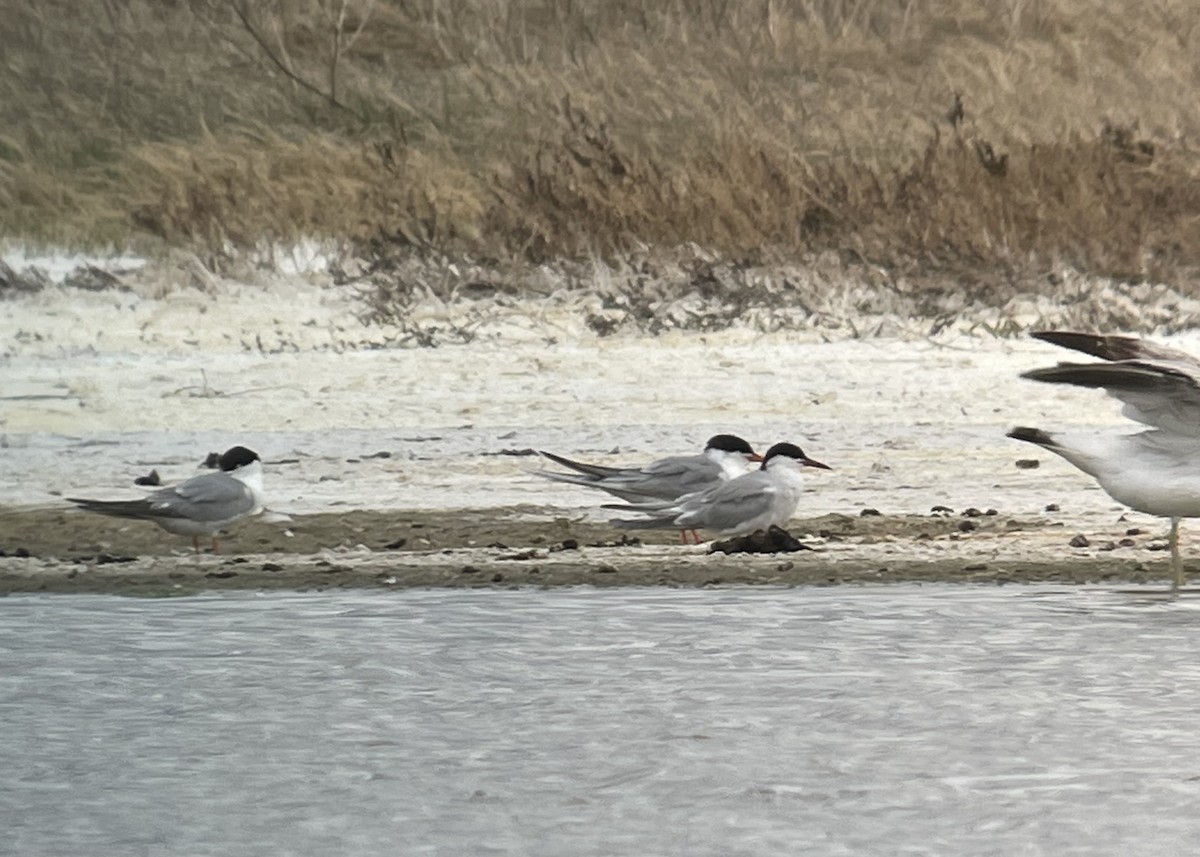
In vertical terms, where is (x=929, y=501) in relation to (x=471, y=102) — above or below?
below

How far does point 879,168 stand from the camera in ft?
34.7

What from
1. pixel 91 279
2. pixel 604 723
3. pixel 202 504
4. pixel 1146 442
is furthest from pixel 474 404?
pixel 604 723

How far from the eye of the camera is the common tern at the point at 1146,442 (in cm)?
685

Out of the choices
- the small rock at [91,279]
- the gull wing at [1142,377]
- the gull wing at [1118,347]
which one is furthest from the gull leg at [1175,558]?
the small rock at [91,279]

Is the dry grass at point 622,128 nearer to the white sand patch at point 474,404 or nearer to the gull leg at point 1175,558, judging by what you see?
the white sand patch at point 474,404

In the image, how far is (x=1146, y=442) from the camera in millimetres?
7016

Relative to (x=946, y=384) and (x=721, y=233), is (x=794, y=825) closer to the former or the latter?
(x=946, y=384)

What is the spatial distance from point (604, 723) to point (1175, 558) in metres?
1.86

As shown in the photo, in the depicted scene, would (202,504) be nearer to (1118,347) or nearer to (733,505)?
(733,505)

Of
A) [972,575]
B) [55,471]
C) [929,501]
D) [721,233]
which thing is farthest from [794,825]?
[721,233]

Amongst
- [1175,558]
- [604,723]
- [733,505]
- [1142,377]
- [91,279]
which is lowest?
[604,723]

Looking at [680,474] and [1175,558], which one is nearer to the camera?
[1175,558]

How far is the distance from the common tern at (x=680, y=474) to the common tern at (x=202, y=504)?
857 millimetres

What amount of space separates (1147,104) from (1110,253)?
89 centimetres
